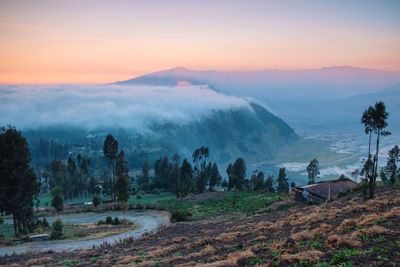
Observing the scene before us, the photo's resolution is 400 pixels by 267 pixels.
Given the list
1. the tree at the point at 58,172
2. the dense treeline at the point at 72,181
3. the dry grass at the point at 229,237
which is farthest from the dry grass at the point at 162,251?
the dense treeline at the point at 72,181

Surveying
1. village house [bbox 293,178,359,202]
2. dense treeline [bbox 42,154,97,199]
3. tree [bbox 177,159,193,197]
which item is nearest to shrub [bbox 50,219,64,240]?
village house [bbox 293,178,359,202]

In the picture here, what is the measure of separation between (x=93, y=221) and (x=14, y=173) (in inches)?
692

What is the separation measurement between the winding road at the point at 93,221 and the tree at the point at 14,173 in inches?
463

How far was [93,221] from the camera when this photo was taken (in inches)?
2677

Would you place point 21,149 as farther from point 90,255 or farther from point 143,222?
point 90,255

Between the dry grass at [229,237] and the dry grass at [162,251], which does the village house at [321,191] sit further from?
the dry grass at [162,251]

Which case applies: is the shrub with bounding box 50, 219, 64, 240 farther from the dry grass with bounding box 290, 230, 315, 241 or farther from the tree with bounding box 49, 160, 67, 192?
the tree with bounding box 49, 160, 67, 192

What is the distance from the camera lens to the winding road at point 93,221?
42781 mm

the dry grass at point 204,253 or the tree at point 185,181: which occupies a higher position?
the dry grass at point 204,253

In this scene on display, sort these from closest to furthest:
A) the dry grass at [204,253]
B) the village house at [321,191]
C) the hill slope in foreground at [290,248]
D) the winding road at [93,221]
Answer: the hill slope in foreground at [290,248] → the dry grass at [204,253] → the winding road at [93,221] → the village house at [321,191]

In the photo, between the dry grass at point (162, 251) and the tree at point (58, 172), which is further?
the tree at point (58, 172)

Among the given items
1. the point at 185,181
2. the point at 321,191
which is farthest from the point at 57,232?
the point at 185,181

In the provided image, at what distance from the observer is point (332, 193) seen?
66.7m

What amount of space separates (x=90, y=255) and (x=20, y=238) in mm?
22741
